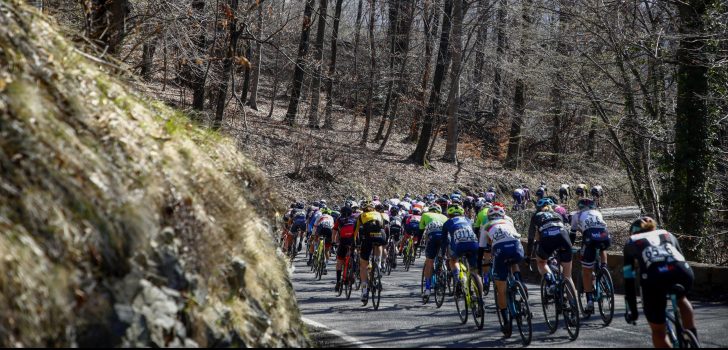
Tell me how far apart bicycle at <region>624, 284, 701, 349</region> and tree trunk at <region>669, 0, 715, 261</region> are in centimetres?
1183

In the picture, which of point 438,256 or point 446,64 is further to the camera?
point 446,64

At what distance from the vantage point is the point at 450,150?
43688mm

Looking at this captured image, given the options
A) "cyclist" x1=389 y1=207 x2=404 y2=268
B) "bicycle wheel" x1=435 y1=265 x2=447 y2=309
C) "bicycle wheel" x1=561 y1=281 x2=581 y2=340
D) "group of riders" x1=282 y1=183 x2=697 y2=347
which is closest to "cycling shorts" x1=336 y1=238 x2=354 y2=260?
"group of riders" x1=282 y1=183 x2=697 y2=347

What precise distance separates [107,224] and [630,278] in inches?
214

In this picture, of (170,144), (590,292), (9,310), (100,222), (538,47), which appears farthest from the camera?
(538,47)

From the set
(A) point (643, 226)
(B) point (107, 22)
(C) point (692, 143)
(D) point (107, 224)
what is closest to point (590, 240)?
(A) point (643, 226)

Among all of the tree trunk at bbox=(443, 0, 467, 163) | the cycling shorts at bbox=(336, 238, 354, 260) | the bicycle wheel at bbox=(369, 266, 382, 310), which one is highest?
the tree trunk at bbox=(443, 0, 467, 163)

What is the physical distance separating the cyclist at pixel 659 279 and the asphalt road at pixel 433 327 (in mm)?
2414

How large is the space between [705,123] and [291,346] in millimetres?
14878

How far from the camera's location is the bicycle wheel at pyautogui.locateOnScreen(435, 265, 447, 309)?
14047 millimetres

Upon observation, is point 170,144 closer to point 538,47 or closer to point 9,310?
point 9,310

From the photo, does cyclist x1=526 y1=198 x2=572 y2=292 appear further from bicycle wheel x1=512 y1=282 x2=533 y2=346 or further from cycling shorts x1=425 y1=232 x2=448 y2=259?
cycling shorts x1=425 y1=232 x2=448 y2=259

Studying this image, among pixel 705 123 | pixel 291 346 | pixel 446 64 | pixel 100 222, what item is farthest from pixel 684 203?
pixel 446 64

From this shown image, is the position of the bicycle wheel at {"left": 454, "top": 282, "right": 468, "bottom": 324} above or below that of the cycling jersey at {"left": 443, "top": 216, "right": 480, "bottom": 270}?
below
